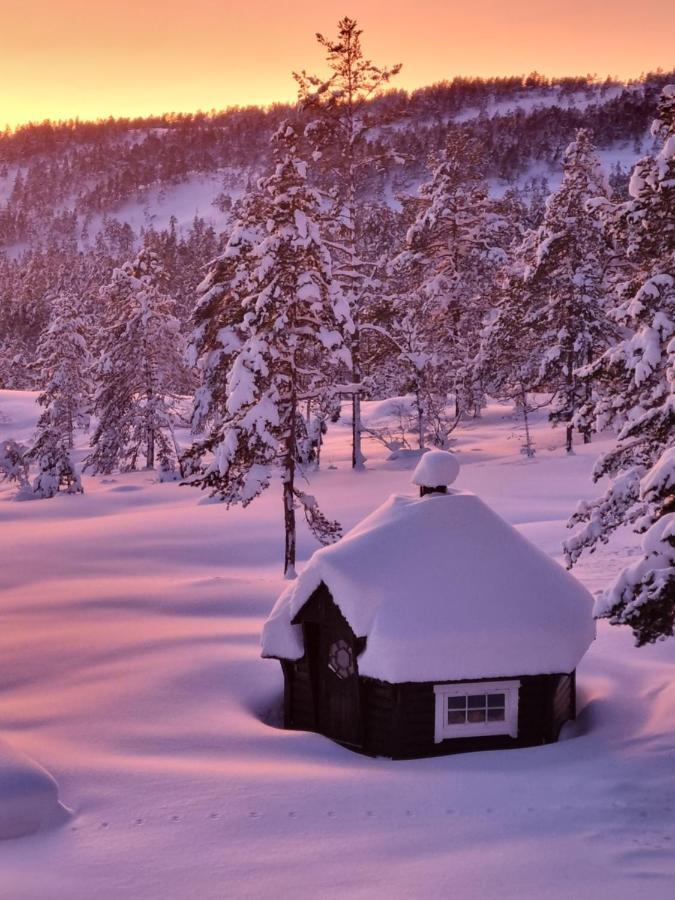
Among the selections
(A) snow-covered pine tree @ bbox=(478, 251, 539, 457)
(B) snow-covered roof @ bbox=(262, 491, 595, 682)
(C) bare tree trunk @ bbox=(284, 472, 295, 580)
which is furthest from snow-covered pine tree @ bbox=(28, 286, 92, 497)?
(B) snow-covered roof @ bbox=(262, 491, 595, 682)

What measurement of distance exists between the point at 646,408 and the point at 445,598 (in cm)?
Result: 446

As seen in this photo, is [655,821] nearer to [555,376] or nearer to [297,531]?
[297,531]

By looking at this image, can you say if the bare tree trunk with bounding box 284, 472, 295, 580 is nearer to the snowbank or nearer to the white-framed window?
the white-framed window

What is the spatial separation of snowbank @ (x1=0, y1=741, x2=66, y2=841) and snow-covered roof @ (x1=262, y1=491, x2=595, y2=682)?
14.9 feet

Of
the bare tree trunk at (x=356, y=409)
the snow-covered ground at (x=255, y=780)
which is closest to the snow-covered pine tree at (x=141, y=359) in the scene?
the bare tree trunk at (x=356, y=409)

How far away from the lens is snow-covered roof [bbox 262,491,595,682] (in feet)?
42.5

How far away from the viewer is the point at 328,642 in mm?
14312

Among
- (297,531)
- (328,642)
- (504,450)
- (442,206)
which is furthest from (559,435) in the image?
(328,642)

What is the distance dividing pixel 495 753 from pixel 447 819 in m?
2.80

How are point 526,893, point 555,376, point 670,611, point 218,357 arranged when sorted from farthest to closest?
point 555,376
point 218,357
point 670,611
point 526,893

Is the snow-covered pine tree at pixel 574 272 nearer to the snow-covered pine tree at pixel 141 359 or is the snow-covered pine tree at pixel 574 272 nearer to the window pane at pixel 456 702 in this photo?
the snow-covered pine tree at pixel 141 359

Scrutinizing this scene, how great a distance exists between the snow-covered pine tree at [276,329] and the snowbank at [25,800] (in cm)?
1219

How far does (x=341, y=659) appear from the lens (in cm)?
1403

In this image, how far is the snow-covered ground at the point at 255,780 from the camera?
891cm
